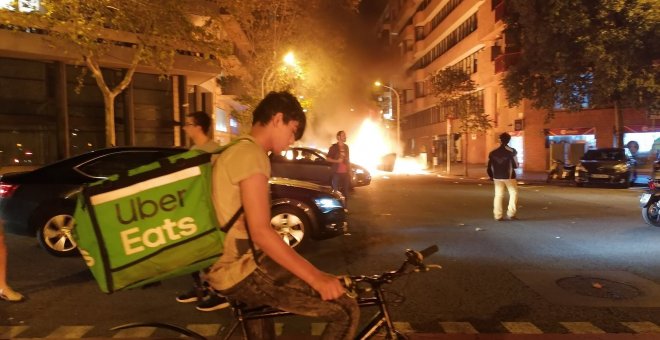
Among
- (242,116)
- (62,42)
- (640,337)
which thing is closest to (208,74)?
(242,116)

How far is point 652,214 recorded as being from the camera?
10180 millimetres

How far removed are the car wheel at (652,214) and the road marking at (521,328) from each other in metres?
6.83

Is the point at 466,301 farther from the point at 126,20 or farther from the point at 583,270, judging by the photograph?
the point at 126,20

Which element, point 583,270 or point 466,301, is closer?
point 466,301

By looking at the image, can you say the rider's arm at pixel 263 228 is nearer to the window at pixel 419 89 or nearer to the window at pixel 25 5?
the window at pixel 25 5

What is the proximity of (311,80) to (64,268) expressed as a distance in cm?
2636

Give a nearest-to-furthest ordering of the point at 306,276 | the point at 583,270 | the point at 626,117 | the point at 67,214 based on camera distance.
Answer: the point at 306,276, the point at 583,270, the point at 67,214, the point at 626,117

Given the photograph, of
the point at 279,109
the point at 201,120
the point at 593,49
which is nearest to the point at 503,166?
the point at 201,120

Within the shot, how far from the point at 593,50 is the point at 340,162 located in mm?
14895

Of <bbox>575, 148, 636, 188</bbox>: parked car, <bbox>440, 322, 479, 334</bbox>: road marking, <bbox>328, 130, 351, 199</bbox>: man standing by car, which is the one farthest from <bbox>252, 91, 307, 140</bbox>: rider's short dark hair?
<bbox>575, 148, 636, 188</bbox>: parked car

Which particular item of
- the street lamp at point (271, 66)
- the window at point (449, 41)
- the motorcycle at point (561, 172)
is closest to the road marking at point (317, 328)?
the motorcycle at point (561, 172)

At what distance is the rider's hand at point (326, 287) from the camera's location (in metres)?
2.22

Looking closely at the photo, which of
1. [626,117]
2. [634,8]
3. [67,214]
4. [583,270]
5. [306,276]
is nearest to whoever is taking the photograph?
[306,276]

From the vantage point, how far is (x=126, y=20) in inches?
556
